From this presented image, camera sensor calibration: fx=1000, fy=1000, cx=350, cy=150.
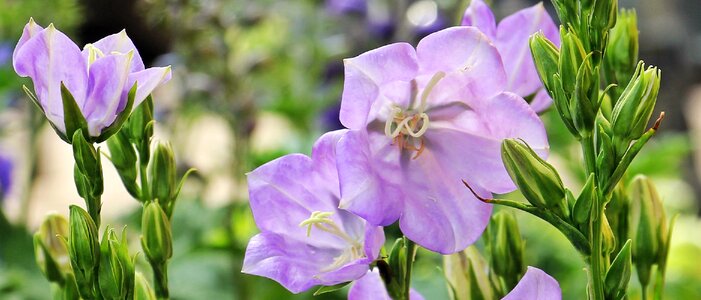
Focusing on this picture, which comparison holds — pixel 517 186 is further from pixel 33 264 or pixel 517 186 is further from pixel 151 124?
pixel 33 264

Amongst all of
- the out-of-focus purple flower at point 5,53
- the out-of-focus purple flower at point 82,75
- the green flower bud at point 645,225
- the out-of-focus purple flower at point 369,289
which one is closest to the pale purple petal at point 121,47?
the out-of-focus purple flower at point 82,75

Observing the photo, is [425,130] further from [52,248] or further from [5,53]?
[5,53]

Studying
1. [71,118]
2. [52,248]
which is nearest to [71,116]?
[71,118]

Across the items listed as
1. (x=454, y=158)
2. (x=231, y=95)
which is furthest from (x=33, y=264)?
(x=454, y=158)

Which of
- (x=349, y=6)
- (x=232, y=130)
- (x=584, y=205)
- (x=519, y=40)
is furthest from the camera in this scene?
(x=349, y=6)

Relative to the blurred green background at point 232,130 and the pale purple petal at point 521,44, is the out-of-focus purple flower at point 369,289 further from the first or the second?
the blurred green background at point 232,130

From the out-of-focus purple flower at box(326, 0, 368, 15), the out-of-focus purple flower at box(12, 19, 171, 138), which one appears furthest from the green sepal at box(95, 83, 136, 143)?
the out-of-focus purple flower at box(326, 0, 368, 15)
